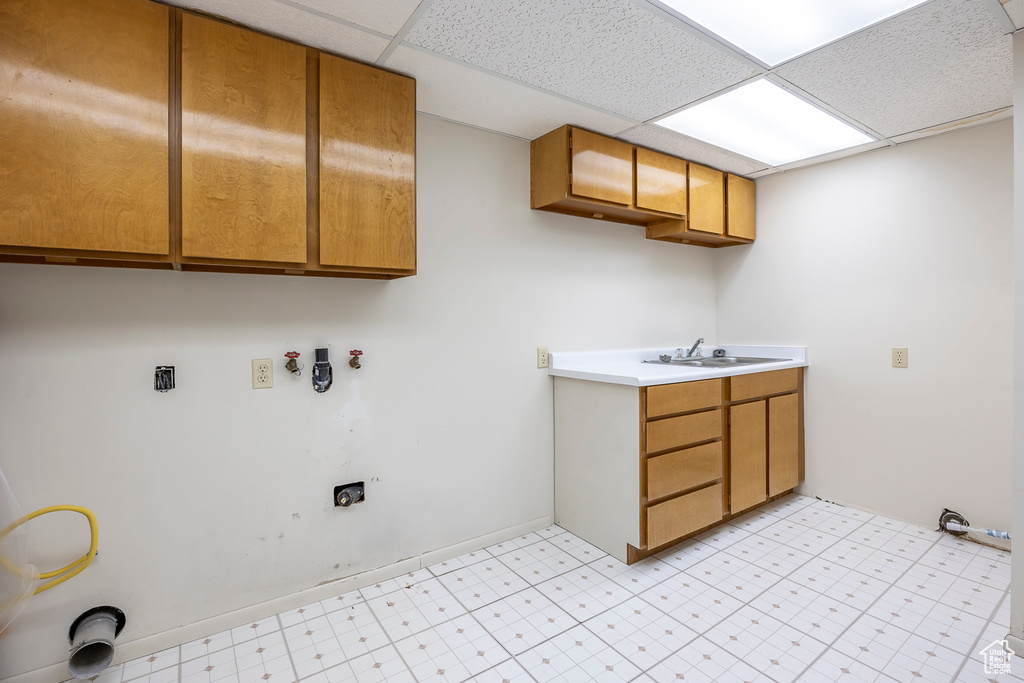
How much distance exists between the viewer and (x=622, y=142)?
8.16 ft

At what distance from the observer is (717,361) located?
321 cm

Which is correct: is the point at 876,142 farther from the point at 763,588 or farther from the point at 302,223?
the point at 302,223

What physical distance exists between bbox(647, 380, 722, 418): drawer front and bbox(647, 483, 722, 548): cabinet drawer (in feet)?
1.44

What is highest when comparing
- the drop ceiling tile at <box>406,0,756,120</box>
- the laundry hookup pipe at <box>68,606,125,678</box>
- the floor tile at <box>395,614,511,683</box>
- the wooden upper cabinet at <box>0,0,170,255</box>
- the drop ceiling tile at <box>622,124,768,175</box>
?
the drop ceiling tile at <box>622,124,768,175</box>

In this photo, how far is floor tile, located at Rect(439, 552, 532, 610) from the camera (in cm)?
194

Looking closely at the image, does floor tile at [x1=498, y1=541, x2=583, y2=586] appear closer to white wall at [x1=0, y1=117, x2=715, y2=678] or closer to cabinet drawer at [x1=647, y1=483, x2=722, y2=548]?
white wall at [x1=0, y1=117, x2=715, y2=678]

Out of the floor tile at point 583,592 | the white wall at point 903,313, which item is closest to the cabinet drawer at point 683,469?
the floor tile at point 583,592

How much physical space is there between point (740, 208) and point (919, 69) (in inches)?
51.7

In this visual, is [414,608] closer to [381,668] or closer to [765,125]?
[381,668]

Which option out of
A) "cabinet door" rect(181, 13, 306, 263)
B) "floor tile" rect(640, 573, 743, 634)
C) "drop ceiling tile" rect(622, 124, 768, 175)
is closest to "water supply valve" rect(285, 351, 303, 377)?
"cabinet door" rect(181, 13, 306, 263)

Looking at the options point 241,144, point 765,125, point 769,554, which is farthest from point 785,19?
point 769,554

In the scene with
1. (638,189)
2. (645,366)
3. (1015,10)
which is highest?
(1015,10)

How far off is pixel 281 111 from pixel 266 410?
1.10 m

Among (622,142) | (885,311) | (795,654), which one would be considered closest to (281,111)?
(622,142)
